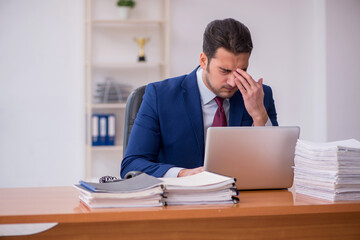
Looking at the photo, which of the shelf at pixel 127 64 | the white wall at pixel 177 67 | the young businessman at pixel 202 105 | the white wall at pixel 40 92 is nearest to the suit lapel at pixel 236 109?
the young businessman at pixel 202 105

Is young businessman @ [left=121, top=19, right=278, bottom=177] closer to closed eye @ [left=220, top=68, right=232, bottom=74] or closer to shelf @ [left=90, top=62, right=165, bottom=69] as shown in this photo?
closed eye @ [left=220, top=68, right=232, bottom=74]

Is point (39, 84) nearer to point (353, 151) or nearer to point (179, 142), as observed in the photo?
point (179, 142)

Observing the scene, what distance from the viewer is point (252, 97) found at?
1949 mm

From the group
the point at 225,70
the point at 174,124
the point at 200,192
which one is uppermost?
the point at 225,70

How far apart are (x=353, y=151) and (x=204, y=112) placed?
0.85 m

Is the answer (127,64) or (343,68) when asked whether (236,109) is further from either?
(343,68)

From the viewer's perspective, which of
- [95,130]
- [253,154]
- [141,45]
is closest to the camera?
[253,154]

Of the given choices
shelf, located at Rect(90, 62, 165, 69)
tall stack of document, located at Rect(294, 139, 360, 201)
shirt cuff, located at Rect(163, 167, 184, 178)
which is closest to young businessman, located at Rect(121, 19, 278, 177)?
shirt cuff, located at Rect(163, 167, 184, 178)

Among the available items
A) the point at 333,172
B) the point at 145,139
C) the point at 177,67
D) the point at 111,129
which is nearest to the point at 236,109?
the point at 145,139

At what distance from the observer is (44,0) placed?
414cm

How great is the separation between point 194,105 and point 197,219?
89 centimetres

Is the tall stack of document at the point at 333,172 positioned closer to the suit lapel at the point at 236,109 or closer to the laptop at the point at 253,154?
the laptop at the point at 253,154

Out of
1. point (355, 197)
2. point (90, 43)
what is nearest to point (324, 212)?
point (355, 197)

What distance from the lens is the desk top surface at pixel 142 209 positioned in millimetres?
1077
